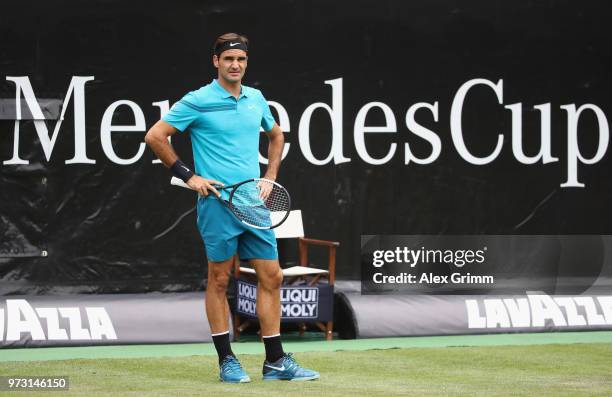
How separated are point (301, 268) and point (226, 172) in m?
2.44

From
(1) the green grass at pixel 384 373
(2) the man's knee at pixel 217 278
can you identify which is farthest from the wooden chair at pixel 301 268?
(2) the man's knee at pixel 217 278

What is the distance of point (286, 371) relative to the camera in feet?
17.9

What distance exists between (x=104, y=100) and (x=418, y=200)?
2.20m

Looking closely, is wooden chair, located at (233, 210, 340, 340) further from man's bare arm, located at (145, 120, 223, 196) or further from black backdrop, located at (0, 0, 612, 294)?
man's bare arm, located at (145, 120, 223, 196)

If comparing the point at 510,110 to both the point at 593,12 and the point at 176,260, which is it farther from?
the point at 176,260

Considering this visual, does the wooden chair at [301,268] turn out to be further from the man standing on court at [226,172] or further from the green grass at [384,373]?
the man standing on court at [226,172]

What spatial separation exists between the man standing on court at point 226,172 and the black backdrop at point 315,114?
7.85 feet

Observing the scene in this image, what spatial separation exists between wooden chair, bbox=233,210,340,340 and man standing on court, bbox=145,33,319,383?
6.58 ft

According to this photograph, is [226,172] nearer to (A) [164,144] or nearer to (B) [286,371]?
(A) [164,144]

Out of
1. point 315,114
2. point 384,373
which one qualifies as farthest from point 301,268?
point 384,373

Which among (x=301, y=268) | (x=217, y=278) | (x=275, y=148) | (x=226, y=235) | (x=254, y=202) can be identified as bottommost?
(x=301, y=268)

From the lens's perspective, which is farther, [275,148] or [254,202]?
[275,148]

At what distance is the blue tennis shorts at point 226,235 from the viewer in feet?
17.9

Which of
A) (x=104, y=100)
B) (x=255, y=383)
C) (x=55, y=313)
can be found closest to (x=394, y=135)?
(x=104, y=100)
